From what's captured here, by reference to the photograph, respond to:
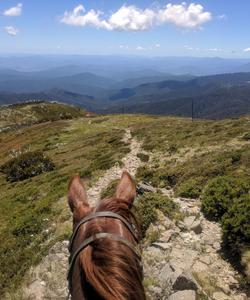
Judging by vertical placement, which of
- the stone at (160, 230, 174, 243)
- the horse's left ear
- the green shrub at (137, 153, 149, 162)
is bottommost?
the green shrub at (137, 153, 149, 162)

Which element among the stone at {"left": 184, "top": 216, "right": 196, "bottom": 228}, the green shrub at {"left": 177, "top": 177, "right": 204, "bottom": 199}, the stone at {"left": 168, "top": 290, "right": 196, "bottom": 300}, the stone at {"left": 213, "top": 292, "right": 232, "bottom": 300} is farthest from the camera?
the green shrub at {"left": 177, "top": 177, "right": 204, "bottom": 199}

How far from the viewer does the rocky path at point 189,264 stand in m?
8.41

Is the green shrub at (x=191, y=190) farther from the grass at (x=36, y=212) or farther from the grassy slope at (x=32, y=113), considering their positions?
the grassy slope at (x=32, y=113)

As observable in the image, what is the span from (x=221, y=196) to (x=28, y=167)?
22.0 m

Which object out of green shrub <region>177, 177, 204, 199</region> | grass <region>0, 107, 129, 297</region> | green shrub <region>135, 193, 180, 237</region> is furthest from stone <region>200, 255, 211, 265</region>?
green shrub <region>177, 177, 204, 199</region>

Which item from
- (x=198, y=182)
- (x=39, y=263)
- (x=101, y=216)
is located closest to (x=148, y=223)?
(x=39, y=263)

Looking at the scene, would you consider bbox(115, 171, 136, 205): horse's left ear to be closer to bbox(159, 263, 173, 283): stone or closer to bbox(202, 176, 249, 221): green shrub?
bbox(159, 263, 173, 283): stone

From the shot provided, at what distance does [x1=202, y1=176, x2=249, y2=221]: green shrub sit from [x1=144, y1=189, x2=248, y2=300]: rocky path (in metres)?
0.40

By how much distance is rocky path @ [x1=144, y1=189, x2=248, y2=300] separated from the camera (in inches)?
331

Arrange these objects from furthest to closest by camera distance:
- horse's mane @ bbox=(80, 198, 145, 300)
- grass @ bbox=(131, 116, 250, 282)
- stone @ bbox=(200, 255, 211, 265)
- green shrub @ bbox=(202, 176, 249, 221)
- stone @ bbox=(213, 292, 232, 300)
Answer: green shrub @ bbox=(202, 176, 249, 221)
grass @ bbox=(131, 116, 250, 282)
stone @ bbox=(200, 255, 211, 265)
stone @ bbox=(213, 292, 232, 300)
horse's mane @ bbox=(80, 198, 145, 300)

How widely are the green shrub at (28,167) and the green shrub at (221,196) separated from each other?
18.6m

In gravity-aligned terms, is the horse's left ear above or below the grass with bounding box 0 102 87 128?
above

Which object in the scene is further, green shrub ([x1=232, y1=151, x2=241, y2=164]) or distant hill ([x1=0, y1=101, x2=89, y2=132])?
distant hill ([x1=0, y1=101, x2=89, y2=132])

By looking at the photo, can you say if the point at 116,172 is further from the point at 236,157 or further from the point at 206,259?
the point at 206,259
